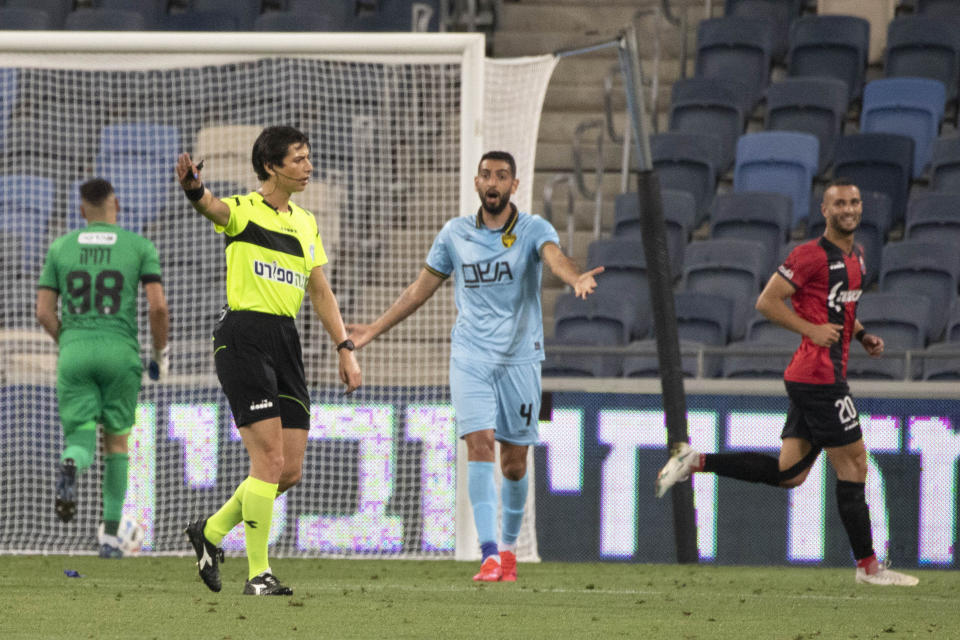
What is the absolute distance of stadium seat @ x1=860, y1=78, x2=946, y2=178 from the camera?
13266 millimetres

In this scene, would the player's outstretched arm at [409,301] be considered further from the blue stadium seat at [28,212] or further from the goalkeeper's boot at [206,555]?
the blue stadium seat at [28,212]

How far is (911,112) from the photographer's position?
13.3 m

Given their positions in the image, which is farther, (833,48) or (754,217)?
(833,48)

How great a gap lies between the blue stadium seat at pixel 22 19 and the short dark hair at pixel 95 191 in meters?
7.51

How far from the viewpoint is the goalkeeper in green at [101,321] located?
7.98m

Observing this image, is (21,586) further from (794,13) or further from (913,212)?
(794,13)

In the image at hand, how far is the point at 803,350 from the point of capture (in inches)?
274

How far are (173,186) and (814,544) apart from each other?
14.7 feet

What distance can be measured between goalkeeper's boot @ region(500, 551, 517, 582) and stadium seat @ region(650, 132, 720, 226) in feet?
20.5

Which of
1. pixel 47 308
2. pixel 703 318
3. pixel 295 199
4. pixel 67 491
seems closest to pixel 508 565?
pixel 67 491

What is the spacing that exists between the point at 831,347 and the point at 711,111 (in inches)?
276

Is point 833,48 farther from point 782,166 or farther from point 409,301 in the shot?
point 409,301

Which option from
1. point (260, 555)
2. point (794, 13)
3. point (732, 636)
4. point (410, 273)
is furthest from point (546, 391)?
point (794, 13)

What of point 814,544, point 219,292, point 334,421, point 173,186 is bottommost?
point 814,544
